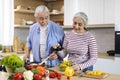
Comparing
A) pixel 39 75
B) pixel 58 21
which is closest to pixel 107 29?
pixel 58 21

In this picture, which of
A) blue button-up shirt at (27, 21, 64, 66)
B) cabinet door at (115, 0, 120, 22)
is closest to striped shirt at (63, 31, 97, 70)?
blue button-up shirt at (27, 21, 64, 66)

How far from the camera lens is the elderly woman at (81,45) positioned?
5.79 ft

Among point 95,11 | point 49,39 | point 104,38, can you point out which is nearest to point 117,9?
point 95,11

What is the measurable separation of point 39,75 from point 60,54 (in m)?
0.64

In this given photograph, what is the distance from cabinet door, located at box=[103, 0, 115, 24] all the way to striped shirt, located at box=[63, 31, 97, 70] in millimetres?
1220

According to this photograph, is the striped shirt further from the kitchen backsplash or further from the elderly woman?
the kitchen backsplash

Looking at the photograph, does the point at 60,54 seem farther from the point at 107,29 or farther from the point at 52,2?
the point at 52,2

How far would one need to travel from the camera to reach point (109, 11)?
115 inches

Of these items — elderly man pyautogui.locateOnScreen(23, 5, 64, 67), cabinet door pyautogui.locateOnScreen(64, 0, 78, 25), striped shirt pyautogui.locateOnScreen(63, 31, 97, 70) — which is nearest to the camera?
striped shirt pyautogui.locateOnScreen(63, 31, 97, 70)

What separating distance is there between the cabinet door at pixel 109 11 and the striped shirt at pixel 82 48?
48.0 inches

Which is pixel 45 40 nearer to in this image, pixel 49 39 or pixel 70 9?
pixel 49 39

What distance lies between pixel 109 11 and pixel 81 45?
4.31 feet

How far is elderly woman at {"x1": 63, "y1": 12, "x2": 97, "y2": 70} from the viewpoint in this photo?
5.79 feet

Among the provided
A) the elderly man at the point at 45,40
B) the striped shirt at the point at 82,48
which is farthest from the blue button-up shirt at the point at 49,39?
the striped shirt at the point at 82,48
